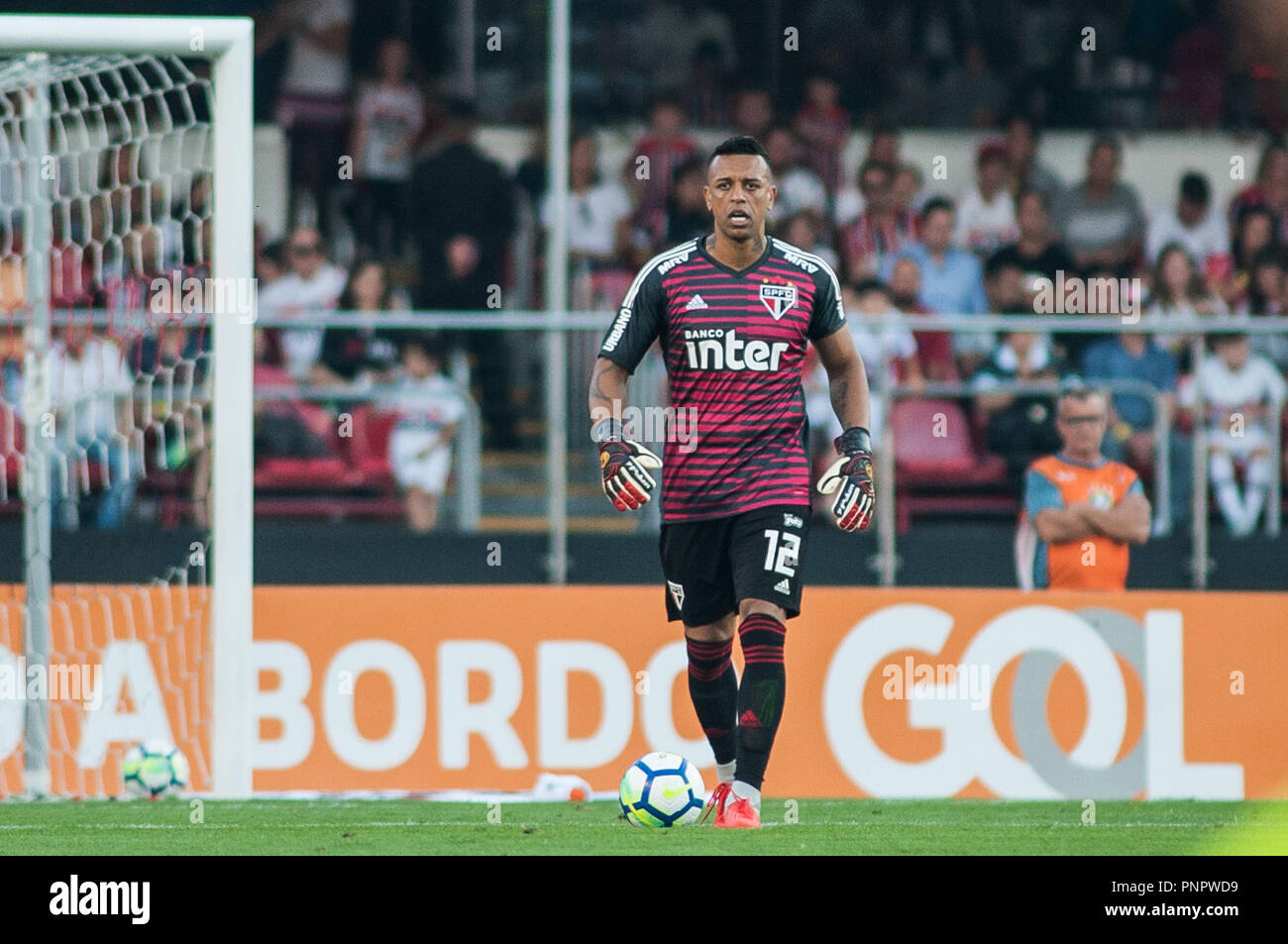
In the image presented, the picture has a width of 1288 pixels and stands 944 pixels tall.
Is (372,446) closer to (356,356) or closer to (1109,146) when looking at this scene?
(356,356)

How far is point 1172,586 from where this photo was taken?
9898 millimetres

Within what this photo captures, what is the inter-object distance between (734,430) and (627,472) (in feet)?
1.34

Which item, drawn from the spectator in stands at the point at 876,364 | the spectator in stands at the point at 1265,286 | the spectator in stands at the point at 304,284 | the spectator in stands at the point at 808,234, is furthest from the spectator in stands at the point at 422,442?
the spectator in stands at the point at 1265,286

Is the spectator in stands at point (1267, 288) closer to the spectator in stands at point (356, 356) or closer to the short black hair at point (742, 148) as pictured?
the spectator in stands at point (356, 356)

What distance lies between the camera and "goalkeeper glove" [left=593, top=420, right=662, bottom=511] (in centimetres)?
646

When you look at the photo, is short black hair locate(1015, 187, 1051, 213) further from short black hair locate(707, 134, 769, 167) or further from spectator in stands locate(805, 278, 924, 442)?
short black hair locate(707, 134, 769, 167)

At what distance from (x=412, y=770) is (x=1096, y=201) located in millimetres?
6133

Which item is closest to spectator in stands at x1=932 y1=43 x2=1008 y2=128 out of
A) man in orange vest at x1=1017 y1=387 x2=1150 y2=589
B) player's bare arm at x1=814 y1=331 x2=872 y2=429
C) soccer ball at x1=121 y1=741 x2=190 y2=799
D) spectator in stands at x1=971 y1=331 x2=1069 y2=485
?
spectator in stands at x1=971 y1=331 x2=1069 y2=485

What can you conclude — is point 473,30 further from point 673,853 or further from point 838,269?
point 673,853

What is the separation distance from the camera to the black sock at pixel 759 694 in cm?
632

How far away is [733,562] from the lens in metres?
6.61

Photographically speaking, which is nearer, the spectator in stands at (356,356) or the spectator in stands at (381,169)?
the spectator in stands at (356,356)

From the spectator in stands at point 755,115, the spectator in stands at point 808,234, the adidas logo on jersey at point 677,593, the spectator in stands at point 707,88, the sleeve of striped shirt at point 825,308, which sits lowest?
the adidas logo on jersey at point 677,593

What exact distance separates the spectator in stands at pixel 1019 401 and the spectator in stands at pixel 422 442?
2.51 m
